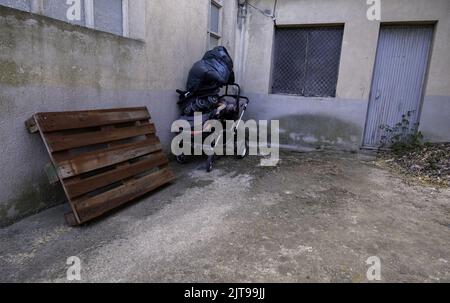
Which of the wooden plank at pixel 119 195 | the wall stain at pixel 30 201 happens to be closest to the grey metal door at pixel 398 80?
the wooden plank at pixel 119 195

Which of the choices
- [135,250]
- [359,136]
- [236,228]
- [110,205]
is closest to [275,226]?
[236,228]

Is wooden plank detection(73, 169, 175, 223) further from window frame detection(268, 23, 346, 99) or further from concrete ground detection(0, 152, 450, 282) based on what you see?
window frame detection(268, 23, 346, 99)

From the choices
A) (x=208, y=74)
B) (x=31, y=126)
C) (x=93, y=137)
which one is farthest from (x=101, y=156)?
(x=208, y=74)

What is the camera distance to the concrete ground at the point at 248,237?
6.15 feet

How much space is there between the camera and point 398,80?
17.7 feet

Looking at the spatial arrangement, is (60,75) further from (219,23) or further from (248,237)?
(219,23)

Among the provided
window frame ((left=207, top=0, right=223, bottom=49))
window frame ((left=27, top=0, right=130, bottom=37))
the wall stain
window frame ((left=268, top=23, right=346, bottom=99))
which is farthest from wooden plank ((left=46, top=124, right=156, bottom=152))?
window frame ((left=268, top=23, right=346, bottom=99))

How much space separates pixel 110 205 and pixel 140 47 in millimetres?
1984

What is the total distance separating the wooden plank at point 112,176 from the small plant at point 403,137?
14.3 ft

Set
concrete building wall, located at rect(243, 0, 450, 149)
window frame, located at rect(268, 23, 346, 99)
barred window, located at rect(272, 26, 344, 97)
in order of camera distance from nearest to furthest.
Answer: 1. concrete building wall, located at rect(243, 0, 450, 149)
2. window frame, located at rect(268, 23, 346, 99)
3. barred window, located at rect(272, 26, 344, 97)

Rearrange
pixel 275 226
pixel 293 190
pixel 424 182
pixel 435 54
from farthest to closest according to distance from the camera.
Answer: pixel 435 54, pixel 424 182, pixel 293 190, pixel 275 226

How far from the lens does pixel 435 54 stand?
4.98 meters

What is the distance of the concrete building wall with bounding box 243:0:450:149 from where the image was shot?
501cm
